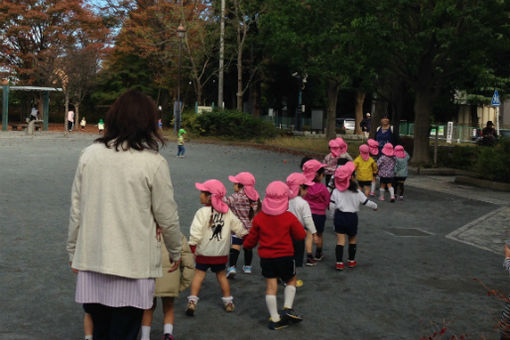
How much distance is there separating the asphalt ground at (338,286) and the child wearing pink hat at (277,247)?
0.17 metres

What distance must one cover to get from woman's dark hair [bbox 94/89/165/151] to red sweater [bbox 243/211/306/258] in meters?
2.23

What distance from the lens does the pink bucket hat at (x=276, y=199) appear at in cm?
A: 552

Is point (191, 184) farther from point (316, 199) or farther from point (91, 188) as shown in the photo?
point (91, 188)

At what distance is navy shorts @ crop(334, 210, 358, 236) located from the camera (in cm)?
764

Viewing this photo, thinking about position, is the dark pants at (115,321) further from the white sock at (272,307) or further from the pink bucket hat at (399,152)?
the pink bucket hat at (399,152)

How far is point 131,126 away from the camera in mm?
3441

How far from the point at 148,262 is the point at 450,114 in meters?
55.6

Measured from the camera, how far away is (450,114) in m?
55.8

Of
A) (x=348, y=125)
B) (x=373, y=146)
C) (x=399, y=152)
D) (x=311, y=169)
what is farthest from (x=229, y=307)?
(x=348, y=125)

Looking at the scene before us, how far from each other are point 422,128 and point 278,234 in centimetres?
1871

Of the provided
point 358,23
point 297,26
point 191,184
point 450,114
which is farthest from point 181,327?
point 450,114

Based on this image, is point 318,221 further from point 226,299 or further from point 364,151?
point 364,151

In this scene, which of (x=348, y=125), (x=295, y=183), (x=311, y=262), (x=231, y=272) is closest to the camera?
(x=231, y=272)

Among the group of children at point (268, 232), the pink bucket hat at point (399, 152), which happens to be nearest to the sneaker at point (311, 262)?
the group of children at point (268, 232)
